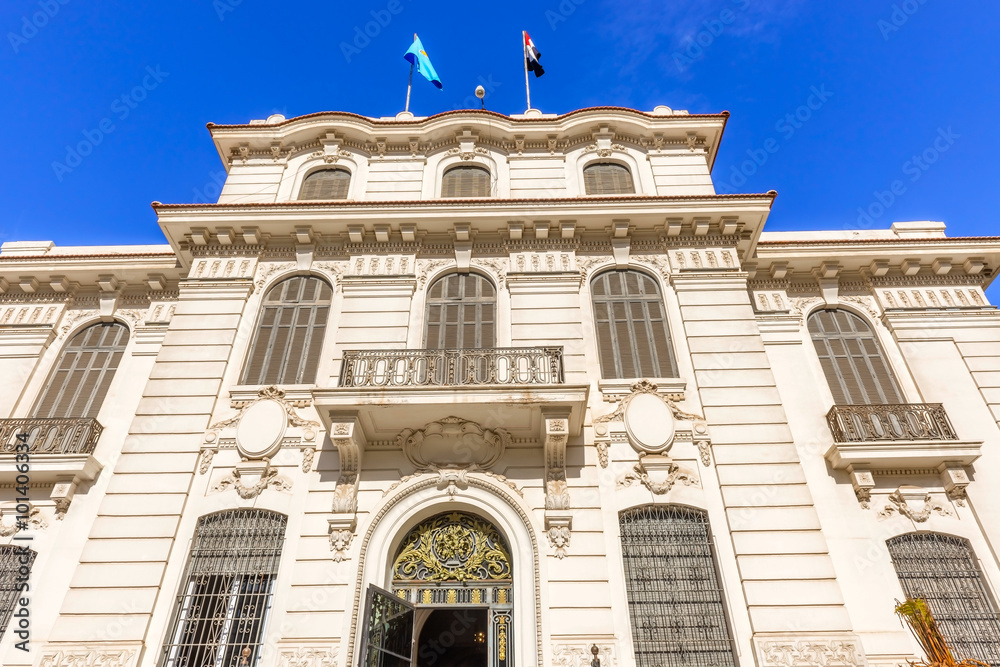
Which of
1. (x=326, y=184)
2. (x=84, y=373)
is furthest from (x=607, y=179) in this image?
(x=84, y=373)

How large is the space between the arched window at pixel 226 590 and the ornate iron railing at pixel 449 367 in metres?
2.73

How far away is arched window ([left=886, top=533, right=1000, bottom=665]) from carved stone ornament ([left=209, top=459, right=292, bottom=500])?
33.8 feet

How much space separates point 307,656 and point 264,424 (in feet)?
12.8

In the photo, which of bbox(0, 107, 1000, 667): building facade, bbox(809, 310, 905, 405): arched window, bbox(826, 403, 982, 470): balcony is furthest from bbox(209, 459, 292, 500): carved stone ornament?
bbox(809, 310, 905, 405): arched window

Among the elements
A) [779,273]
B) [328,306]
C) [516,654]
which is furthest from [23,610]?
[779,273]

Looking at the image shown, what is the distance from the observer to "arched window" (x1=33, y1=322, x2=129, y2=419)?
1259cm

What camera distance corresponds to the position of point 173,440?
424 inches

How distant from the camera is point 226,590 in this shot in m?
9.53

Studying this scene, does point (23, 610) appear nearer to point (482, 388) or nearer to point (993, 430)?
point (482, 388)

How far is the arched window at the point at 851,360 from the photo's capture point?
12414 mm

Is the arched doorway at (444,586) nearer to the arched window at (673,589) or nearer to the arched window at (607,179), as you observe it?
the arched window at (673,589)

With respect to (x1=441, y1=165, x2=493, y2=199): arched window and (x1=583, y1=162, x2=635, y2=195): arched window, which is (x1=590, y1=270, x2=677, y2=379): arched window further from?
(x1=441, y1=165, x2=493, y2=199): arched window

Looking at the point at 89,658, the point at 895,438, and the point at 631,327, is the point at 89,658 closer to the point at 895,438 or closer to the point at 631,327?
the point at 631,327

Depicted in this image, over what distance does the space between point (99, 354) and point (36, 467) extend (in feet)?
10.4
